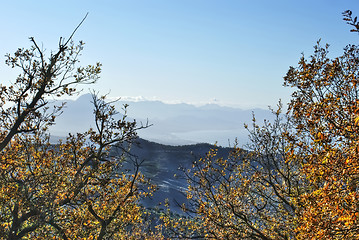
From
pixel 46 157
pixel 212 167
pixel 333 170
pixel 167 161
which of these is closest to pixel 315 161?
pixel 333 170

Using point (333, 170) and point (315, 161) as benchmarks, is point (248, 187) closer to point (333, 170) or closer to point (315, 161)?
point (315, 161)

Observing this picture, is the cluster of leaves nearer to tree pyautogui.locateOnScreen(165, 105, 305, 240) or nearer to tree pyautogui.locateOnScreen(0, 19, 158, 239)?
tree pyautogui.locateOnScreen(165, 105, 305, 240)

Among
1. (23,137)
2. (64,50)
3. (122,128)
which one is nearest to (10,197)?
(23,137)

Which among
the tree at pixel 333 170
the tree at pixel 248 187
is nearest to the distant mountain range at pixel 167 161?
the tree at pixel 248 187

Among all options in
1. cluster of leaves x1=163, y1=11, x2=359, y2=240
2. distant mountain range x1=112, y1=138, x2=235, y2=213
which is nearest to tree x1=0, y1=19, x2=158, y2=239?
cluster of leaves x1=163, y1=11, x2=359, y2=240

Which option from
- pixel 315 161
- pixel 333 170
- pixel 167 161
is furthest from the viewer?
pixel 167 161

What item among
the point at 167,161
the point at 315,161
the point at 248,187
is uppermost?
the point at 315,161

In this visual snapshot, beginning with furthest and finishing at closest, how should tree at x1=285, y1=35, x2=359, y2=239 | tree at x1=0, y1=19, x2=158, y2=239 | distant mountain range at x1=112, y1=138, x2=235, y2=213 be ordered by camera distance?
distant mountain range at x1=112, y1=138, x2=235, y2=213 → tree at x1=0, y1=19, x2=158, y2=239 → tree at x1=285, y1=35, x2=359, y2=239

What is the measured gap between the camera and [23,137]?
21.9m

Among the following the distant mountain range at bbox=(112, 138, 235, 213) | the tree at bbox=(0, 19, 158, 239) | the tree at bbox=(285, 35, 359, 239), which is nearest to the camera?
the tree at bbox=(285, 35, 359, 239)

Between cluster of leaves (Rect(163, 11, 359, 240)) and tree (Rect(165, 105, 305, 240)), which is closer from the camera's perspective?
cluster of leaves (Rect(163, 11, 359, 240))

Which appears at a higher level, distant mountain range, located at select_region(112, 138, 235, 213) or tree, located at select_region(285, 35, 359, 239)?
tree, located at select_region(285, 35, 359, 239)

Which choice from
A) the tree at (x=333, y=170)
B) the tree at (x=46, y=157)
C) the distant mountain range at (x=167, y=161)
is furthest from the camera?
the distant mountain range at (x=167, y=161)

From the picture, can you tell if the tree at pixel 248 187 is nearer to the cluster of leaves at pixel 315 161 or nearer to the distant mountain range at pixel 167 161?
the cluster of leaves at pixel 315 161
